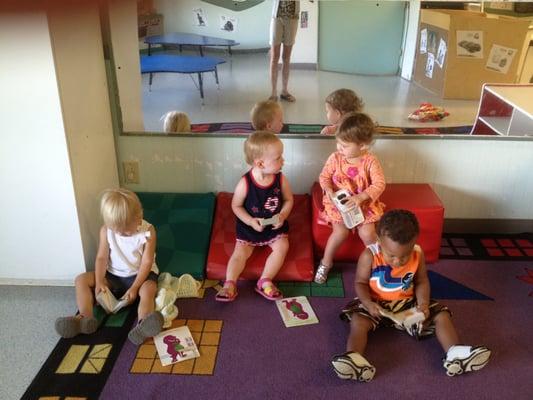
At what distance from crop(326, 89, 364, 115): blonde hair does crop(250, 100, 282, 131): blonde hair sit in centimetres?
25

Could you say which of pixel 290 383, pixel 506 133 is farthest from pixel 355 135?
pixel 290 383

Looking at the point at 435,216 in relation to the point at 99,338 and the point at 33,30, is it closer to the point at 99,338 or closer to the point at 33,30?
the point at 99,338

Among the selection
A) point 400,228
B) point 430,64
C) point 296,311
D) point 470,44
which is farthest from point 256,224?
point 470,44

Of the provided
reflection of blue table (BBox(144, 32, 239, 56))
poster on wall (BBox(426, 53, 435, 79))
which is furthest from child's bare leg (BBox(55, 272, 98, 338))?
poster on wall (BBox(426, 53, 435, 79))

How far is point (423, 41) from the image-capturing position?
223 centimetres

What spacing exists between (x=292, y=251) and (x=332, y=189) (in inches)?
12.4

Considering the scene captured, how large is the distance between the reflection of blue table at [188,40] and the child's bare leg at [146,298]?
985 mm

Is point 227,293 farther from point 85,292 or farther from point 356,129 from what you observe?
point 356,129

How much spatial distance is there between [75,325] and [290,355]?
75 cm

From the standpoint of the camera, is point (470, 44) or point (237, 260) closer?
point (237, 260)

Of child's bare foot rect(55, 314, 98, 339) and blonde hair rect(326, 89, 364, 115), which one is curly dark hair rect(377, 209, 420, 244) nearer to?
blonde hair rect(326, 89, 364, 115)

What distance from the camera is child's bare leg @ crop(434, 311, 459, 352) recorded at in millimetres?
1634

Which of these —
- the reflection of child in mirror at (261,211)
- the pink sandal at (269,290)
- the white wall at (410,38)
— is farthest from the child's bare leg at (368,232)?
the white wall at (410,38)

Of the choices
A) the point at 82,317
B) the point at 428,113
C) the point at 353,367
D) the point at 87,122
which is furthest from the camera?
the point at 428,113
